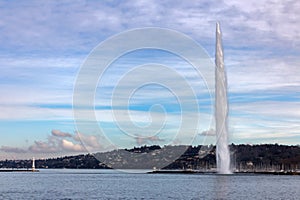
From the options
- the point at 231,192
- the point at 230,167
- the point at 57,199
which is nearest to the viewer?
the point at 57,199

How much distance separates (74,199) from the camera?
3302 inches

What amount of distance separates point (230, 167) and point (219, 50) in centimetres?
4403

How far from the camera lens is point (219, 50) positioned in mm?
160500

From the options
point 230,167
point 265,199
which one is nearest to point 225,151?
point 230,167

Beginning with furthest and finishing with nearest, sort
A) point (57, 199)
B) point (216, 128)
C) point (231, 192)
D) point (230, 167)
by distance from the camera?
point (230, 167) < point (216, 128) < point (231, 192) < point (57, 199)

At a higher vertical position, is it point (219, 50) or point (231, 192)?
point (219, 50)

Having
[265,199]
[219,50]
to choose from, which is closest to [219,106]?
[219,50]

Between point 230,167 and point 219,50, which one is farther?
point 230,167

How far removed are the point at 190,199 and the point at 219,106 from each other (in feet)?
248

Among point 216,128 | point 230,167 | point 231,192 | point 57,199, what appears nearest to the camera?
point 57,199

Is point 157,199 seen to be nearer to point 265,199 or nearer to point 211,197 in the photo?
point 211,197

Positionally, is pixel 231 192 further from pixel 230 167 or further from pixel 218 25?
pixel 230 167

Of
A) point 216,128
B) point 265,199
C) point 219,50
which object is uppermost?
point 219,50

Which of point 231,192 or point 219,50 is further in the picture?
point 219,50
